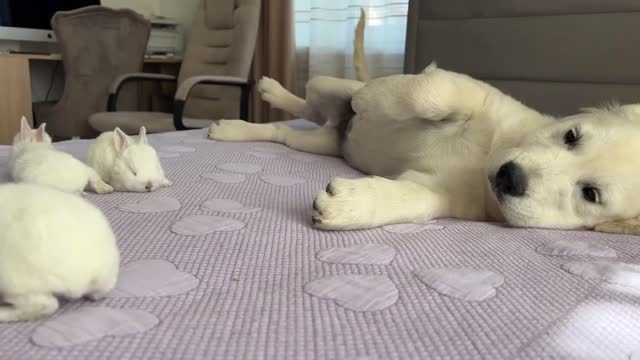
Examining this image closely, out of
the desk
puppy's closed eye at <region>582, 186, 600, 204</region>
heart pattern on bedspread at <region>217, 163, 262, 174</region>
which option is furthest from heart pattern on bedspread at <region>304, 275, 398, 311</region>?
the desk

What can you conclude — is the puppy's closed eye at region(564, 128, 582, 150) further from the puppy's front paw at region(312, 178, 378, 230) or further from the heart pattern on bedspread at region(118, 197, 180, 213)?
the heart pattern on bedspread at region(118, 197, 180, 213)

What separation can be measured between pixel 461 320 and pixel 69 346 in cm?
39

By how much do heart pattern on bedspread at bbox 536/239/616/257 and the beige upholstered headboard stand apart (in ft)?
4.12

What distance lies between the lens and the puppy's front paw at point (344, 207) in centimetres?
93

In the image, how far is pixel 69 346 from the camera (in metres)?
0.52

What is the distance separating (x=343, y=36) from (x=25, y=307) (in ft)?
10.0

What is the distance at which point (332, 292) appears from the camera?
67 centimetres

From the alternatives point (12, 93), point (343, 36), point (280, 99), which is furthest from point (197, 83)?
point (280, 99)

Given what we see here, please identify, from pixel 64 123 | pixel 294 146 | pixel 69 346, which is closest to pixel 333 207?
pixel 69 346

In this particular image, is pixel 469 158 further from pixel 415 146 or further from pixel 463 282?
pixel 463 282

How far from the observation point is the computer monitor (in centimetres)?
376

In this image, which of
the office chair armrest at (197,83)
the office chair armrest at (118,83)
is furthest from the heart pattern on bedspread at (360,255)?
the office chair armrest at (118,83)

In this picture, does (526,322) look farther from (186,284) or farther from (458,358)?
(186,284)

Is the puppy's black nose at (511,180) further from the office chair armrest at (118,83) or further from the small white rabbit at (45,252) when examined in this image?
the office chair armrest at (118,83)
